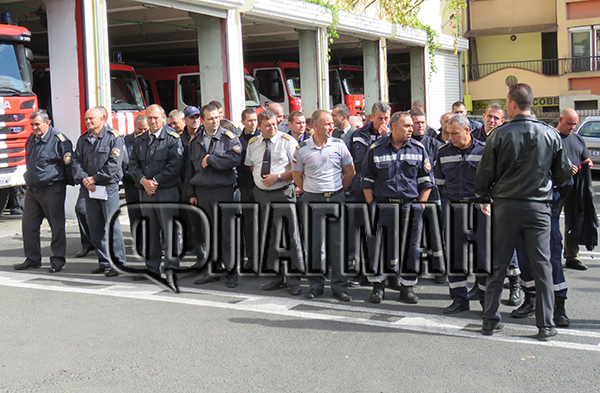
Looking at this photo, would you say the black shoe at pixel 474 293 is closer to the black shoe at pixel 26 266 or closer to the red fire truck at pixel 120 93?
the black shoe at pixel 26 266

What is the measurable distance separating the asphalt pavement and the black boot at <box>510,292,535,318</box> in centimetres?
9

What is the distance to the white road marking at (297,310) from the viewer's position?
536cm

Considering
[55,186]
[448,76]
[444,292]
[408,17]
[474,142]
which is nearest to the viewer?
[474,142]

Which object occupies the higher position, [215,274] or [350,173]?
[350,173]

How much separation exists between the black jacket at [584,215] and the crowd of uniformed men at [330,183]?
0.24m

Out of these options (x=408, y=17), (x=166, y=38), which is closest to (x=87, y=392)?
(x=166, y=38)

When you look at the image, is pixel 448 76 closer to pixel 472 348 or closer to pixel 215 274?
pixel 215 274

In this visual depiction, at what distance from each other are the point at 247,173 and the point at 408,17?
15248 millimetres

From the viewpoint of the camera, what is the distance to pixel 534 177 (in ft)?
16.9

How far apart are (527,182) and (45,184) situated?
554 centimetres

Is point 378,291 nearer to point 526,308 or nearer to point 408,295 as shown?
point 408,295

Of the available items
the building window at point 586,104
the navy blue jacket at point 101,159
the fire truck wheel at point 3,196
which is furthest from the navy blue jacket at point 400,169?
the building window at point 586,104

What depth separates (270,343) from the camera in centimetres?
529

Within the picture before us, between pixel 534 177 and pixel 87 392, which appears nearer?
pixel 87 392
